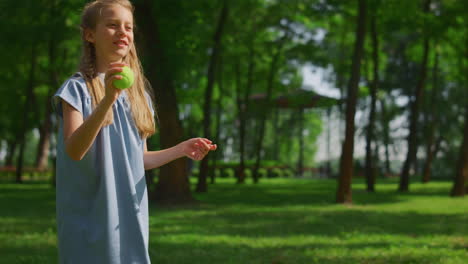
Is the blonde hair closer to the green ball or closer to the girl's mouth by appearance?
the girl's mouth

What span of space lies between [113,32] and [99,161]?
0.63 m

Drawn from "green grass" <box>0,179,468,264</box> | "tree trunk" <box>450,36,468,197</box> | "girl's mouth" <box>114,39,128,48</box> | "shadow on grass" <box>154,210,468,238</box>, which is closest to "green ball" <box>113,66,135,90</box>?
"girl's mouth" <box>114,39,128,48</box>

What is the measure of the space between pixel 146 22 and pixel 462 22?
43.0 feet

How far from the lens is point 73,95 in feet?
7.65

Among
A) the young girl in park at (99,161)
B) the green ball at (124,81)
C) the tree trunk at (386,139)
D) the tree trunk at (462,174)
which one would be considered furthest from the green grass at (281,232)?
the tree trunk at (386,139)

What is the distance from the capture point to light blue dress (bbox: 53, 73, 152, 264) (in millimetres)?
2365

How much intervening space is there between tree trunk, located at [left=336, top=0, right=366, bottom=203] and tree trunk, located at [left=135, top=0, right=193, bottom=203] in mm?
4689

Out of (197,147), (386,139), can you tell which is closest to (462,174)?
(197,147)

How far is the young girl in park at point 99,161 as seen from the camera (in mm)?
Result: 2334

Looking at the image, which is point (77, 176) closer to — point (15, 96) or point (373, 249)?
point (373, 249)

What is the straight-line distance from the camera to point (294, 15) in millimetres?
24266

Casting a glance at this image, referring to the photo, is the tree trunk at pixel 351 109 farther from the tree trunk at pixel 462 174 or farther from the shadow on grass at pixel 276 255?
the shadow on grass at pixel 276 255

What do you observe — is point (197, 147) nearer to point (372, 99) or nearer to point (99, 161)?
point (99, 161)

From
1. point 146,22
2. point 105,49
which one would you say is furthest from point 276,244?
point 146,22
